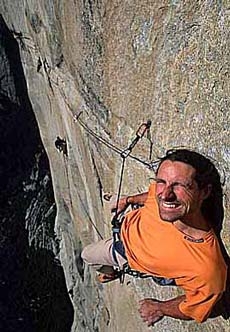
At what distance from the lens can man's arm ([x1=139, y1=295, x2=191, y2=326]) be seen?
3.58 meters

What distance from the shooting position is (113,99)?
491 centimetres

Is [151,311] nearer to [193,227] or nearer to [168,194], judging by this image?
[193,227]

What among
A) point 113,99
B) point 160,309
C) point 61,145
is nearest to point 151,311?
point 160,309

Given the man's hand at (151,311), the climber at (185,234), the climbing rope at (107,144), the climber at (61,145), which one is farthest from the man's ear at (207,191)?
the climber at (61,145)

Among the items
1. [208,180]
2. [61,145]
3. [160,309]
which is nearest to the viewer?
[208,180]

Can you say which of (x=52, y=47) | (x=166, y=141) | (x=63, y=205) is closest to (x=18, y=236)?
(x=63, y=205)

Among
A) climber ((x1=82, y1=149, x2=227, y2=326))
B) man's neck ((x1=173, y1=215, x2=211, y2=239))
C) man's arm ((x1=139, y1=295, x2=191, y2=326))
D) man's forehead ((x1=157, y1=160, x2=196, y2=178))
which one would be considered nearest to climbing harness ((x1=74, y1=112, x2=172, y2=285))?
man's arm ((x1=139, y1=295, x2=191, y2=326))

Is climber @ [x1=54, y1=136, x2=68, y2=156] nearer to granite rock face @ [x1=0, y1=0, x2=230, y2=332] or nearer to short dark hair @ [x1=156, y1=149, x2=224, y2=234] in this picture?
granite rock face @ [x1=0, y1=0, x2=230, y2=332]

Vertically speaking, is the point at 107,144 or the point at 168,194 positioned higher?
the point at 107,144

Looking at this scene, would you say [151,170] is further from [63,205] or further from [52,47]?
[63,205]

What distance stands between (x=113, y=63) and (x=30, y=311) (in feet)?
18.9

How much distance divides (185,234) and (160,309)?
0.54 m

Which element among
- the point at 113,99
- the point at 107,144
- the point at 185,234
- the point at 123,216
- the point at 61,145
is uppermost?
the point at 61,145

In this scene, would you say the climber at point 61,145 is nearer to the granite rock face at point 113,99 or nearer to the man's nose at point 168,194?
the granite rock face at point 113,99
